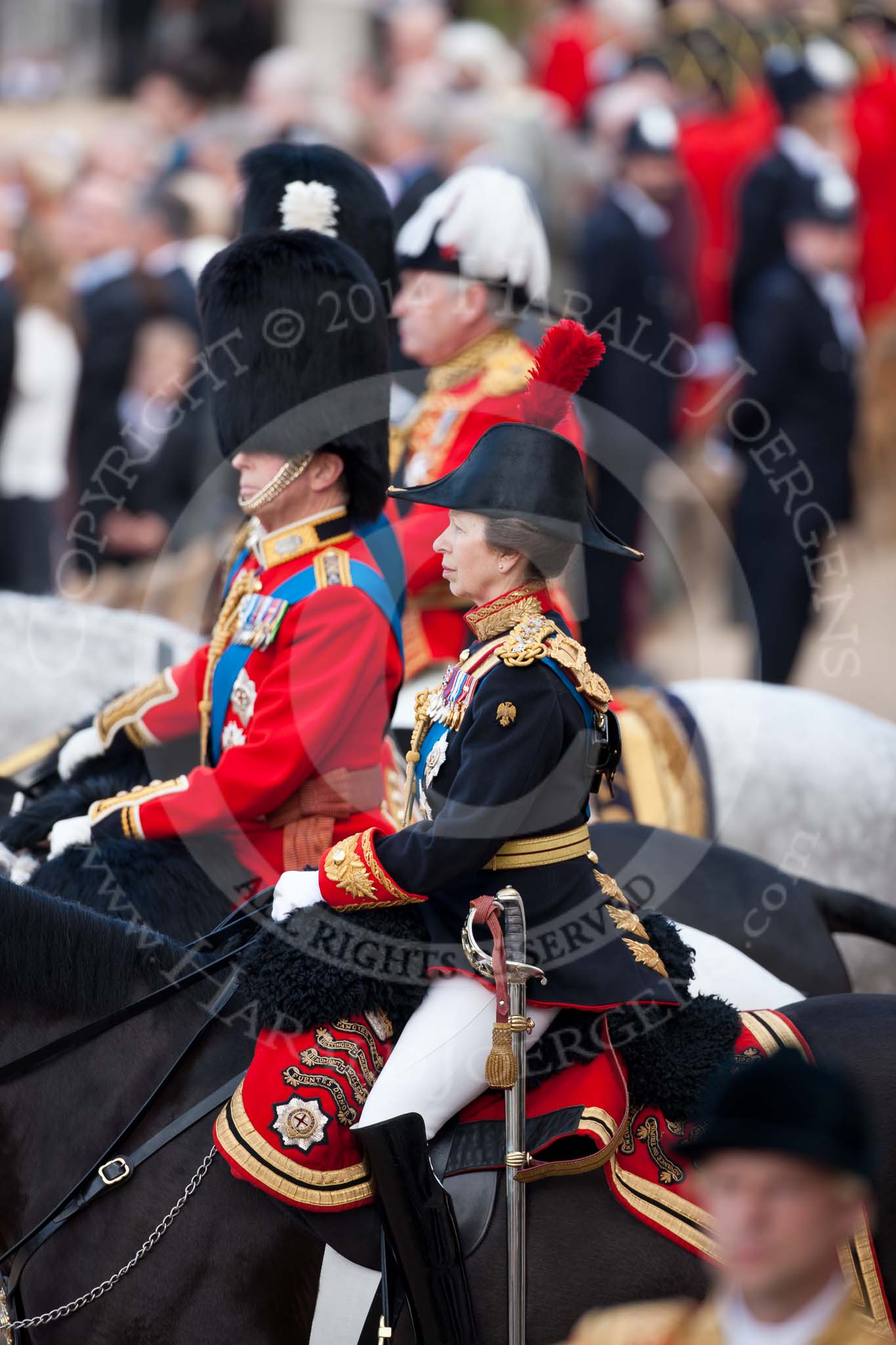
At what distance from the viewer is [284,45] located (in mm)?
16219

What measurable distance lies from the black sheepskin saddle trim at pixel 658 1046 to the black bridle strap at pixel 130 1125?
56 cm

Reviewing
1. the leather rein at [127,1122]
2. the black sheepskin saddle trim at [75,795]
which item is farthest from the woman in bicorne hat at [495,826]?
the black sheepskin saddle trim at [75,795]

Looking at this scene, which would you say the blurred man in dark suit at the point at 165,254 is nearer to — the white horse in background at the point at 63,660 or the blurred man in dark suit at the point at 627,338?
the blurred man in dark suit at the point at 627,338

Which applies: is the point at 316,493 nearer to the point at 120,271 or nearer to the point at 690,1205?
the point at 690,1205

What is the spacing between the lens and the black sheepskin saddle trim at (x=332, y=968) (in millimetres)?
3162

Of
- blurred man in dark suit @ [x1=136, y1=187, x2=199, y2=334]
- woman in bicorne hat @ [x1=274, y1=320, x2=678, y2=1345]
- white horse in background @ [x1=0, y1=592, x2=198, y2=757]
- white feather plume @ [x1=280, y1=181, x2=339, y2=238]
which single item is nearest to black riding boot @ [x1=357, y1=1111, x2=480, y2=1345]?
woman in bicorne hat @ [x1=274, y1=320, x2=678, y2=1345]

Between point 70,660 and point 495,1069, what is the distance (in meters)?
2.86

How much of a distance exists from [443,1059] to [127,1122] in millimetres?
577

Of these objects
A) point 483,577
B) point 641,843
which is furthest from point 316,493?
point 641,843

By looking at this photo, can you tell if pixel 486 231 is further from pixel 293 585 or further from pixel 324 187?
pixel 293 585

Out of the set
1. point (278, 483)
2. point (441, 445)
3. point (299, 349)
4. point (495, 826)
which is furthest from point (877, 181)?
point (495, 826)

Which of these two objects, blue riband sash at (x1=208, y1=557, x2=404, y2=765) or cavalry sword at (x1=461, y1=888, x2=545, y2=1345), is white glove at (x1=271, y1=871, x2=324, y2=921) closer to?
cavalry sword at (x1=461, y1=888, x2=545, y2=1345)

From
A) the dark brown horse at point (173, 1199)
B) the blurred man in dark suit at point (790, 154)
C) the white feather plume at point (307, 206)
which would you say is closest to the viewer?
the dark brown horse at point (173, 1199)

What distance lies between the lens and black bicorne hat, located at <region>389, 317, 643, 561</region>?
3.04 metres
